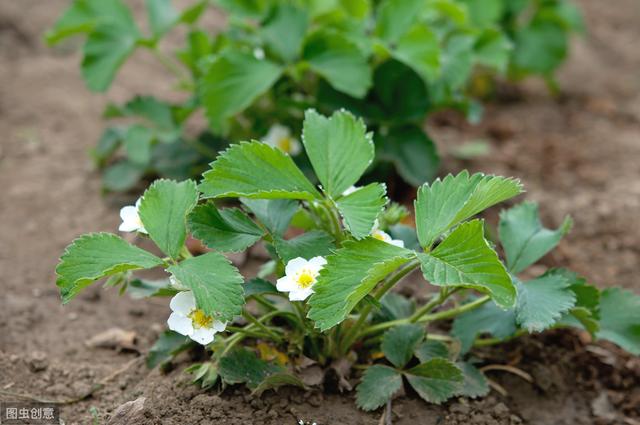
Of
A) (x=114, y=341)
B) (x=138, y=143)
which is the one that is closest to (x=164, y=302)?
(x=114, y=341)

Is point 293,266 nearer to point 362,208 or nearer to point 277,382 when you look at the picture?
point 362,208

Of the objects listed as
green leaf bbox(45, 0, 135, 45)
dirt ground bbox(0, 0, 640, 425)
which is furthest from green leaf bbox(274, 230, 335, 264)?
green leaf bbox(45, 0, 135, 45)

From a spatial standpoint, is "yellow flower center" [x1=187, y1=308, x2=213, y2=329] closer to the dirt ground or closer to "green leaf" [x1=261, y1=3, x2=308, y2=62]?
the dirt ground

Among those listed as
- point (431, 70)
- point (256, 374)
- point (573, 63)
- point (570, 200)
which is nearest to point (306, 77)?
point (431, 70)

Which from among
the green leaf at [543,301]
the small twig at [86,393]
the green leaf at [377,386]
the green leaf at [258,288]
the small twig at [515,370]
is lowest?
the small twig at [86,393]

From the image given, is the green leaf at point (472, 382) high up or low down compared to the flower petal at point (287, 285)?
down

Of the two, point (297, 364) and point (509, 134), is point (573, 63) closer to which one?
point (509, 134)

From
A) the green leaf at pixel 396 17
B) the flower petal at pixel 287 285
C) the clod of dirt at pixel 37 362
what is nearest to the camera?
the flower petal at pixel 287 285

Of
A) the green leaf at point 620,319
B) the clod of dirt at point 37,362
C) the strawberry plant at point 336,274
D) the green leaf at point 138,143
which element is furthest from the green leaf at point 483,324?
the green leaf at point 138,143

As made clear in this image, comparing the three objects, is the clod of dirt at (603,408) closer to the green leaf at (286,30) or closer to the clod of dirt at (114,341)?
the clod of dirt at (114,341)
